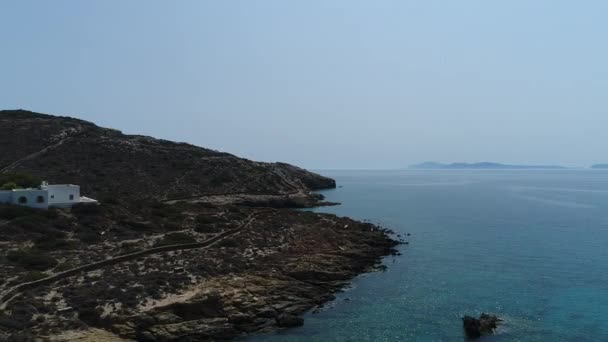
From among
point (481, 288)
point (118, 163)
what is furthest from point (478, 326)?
point (118, 163)

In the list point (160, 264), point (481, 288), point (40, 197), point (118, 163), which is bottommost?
point (481, 288)

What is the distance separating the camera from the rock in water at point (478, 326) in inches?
1278

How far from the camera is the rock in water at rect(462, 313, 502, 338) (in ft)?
107

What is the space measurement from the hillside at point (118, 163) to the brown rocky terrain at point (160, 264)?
2.23 feet

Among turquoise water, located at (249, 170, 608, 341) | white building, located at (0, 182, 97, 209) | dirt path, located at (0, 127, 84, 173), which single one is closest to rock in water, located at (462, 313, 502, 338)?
turquoise water, located at (249, 170, 608, 341)

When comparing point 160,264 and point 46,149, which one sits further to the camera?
point 46,149

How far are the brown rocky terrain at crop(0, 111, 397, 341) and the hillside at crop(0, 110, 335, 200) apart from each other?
2.23 feet

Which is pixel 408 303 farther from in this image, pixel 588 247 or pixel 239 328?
pixel 588 247

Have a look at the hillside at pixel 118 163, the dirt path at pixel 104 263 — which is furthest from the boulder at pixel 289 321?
the hillside at pixel 118 163

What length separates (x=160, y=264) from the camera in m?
40.7

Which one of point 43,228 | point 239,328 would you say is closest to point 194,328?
point 239,328

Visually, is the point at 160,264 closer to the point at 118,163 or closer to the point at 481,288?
the point at 481,288

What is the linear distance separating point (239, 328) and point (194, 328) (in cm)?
333

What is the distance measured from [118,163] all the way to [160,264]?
56.2m
